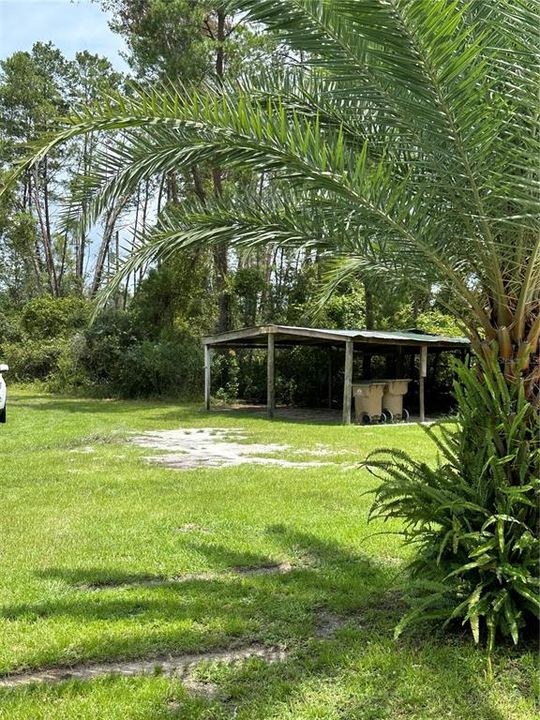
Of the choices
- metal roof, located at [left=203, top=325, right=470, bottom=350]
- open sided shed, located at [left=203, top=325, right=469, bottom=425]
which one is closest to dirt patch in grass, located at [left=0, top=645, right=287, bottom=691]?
metal roof, located at [left=203, top=325, right=470, bottom=350]

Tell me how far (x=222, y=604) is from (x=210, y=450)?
19.7 feet

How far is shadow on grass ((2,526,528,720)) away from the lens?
100 inches

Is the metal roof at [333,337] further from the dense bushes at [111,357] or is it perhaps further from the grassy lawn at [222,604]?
the grassy lawn at [222,604]

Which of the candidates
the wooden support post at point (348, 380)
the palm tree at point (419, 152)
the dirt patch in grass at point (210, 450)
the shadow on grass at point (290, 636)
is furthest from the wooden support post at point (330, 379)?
the palm tree at point (419, 152)

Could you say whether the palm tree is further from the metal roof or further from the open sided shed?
the open sided shed

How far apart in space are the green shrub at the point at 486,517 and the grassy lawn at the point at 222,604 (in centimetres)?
22

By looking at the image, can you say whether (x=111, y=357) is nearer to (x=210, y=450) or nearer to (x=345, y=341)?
(x=345, y=341)

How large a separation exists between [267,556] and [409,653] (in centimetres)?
158

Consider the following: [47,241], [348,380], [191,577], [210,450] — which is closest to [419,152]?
[191,577]

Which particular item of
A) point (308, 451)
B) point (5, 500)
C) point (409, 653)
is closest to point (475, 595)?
point (409, 653)

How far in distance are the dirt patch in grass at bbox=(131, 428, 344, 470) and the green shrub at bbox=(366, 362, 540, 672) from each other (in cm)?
486

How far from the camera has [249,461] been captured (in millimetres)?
8492

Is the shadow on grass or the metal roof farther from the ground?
the metal roof

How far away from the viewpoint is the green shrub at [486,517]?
3.00 m
